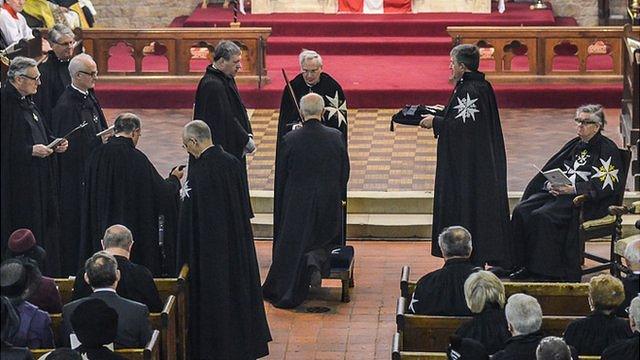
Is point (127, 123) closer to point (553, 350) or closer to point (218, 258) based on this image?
point (218, 258)

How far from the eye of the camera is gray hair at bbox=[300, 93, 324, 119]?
10.8 metres

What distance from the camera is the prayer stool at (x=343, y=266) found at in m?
11.2

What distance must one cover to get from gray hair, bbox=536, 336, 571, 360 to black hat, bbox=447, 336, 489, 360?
Answer: 1.48 feet

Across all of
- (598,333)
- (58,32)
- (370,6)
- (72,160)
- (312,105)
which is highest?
(370,6)

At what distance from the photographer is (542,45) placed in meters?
17.6

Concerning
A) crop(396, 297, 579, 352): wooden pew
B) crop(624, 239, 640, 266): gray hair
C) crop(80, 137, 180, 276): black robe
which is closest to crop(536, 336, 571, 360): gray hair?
crop(396, 297, 579, 352): wooden pew

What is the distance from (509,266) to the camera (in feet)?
37.7

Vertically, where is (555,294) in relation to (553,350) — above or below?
below

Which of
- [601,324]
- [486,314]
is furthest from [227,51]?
[601,324]

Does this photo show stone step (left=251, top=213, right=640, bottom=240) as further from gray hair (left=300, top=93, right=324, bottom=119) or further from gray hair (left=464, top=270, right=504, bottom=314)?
gray hair (left=464, top=270, right=504, bottom=314)

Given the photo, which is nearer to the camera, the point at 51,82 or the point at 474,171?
the point at 474,171

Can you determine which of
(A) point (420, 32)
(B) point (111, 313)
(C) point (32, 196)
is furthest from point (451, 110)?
(A) point (420, 32)

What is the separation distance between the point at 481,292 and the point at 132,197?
2952 mm

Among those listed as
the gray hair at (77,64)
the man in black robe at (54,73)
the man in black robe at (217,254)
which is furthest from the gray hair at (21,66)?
the man in black robe at (217,254)
